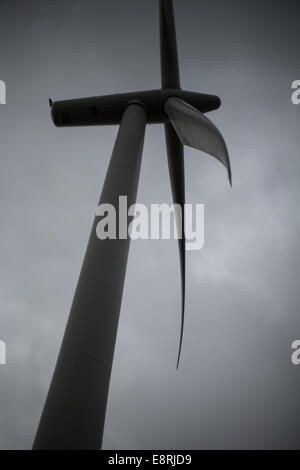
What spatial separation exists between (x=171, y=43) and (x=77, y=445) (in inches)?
478

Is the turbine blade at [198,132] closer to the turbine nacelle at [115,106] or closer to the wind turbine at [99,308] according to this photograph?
the wind turbine at [99,308]

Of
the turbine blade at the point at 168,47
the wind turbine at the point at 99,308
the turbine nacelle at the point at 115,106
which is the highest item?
the turbine blade at the point at 168,47

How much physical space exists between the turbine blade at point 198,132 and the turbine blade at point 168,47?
104 inches

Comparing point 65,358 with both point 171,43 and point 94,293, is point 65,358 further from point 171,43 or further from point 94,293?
point 171,43

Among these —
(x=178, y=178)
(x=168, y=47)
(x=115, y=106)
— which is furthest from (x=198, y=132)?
(x=168, y=47)

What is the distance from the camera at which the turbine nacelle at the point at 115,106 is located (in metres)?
9.78

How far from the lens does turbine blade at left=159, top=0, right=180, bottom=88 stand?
1063cm

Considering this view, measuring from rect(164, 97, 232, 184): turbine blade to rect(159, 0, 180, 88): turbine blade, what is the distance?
265 cm

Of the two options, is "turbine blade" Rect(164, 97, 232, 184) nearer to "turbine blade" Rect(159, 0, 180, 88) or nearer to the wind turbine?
the wind turbine

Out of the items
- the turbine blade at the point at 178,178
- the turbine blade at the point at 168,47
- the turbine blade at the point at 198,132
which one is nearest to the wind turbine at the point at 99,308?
the turbine blade at the point at 198,132

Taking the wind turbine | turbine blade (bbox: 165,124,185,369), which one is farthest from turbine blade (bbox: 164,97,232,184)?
turbine blade (bbox: 165,124,185,369)

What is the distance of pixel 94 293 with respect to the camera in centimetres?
473

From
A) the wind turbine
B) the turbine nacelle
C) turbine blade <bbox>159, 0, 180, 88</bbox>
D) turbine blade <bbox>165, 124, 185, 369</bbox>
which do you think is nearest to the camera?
the wind turbine
